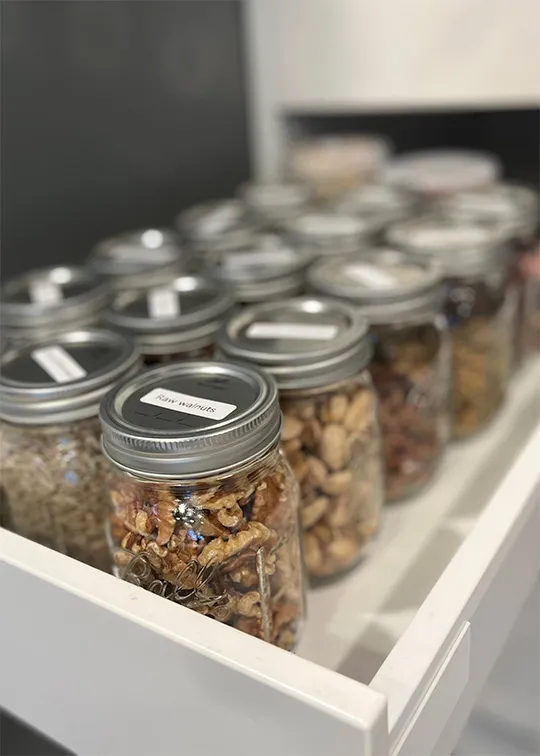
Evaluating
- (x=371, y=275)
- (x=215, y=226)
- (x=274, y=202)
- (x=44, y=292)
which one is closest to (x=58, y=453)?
(x=44, y=292)

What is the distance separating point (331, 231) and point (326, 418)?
0.36 meters

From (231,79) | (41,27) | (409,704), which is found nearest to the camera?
(409,704)

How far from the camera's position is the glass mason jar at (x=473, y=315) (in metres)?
0.78

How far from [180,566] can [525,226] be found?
0.66 meters

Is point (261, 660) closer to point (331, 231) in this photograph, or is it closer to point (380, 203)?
point (331, 231)

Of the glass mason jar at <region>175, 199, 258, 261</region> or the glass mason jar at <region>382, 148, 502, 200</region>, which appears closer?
the glass mason jar at <region>175, 199, 258, 261</region>

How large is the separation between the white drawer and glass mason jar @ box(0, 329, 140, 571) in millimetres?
90

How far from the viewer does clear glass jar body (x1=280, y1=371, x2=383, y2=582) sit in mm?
577

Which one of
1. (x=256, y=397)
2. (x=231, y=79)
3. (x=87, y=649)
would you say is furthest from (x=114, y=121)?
(x=87, y=649)

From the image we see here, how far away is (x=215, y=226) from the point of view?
93 centimetres

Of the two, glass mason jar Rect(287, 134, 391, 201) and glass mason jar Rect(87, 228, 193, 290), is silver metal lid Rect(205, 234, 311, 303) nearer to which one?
glass mason jar Rect(87, 228, 193, 290)

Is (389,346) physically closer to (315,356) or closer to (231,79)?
(315,356)

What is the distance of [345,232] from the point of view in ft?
2.84

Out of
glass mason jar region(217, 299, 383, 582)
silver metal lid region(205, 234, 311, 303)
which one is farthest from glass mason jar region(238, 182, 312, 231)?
glass mason jar region(217, 299, 383, 582)
